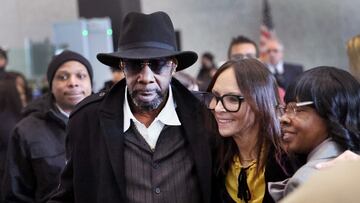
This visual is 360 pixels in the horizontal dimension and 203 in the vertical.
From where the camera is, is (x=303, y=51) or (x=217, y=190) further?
(x=303, y=51)

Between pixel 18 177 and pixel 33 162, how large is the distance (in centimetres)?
11

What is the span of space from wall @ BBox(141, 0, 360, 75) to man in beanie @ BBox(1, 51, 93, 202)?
677 centimetres

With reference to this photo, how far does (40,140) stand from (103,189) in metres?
1.00

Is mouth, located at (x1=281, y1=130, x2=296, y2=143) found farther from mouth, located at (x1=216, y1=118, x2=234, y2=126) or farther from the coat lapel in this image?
the coat lapel

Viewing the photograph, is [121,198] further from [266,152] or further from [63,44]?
[63,44]

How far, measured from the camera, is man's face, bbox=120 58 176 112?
6.93 feet

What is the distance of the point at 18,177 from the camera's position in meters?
2.88

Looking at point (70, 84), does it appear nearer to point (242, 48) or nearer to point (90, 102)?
point (90, 102)

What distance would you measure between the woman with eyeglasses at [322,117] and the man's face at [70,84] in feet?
5.42

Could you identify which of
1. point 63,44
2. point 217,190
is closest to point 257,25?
point 63,44

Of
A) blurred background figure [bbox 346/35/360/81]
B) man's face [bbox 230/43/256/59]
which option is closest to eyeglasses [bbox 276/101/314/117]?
blurred background figure [bbox 346/35/360/81]

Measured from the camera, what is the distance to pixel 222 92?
2.00 metres

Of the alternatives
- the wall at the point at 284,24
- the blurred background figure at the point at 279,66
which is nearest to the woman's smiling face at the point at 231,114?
the blurred background figure at the point at 279,66

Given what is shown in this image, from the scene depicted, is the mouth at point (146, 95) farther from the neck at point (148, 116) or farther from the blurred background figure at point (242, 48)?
the blurred background figure at point (242, 48)
